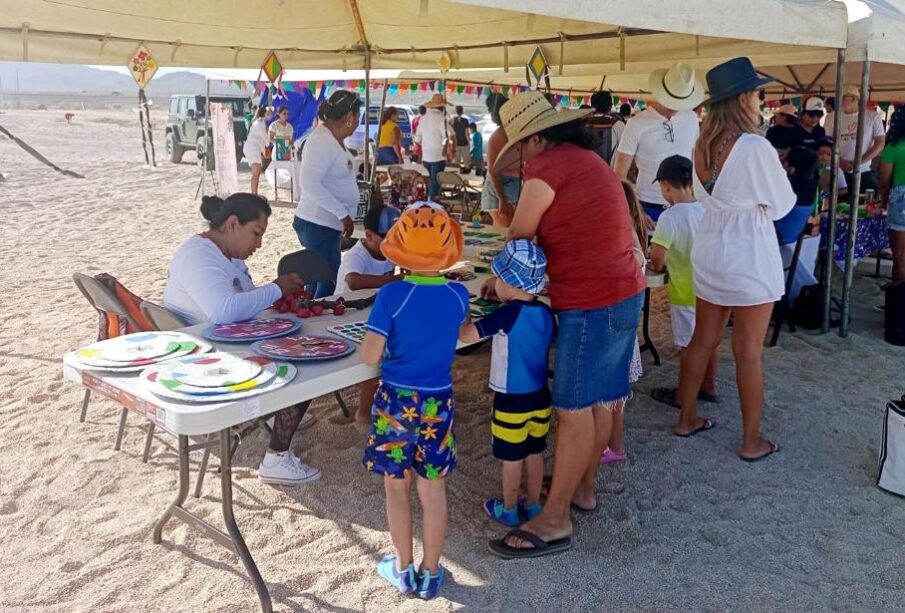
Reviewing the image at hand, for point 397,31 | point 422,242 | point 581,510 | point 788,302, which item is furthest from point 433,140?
point 422,242

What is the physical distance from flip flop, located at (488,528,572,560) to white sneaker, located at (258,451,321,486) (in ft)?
3.18

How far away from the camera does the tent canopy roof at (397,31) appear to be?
3.68m

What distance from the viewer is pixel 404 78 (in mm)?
12312

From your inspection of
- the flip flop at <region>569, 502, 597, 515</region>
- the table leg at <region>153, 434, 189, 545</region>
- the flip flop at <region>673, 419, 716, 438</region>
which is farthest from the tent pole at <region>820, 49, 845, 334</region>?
the table leg at <region>153, 434, 189, 545</region>

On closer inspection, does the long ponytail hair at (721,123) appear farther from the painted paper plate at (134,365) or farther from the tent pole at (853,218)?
the tent pole at (853,218)

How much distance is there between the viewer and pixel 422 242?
7.56ft

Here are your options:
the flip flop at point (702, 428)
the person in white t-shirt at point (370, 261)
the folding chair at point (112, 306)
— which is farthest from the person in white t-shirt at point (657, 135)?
the folding chair at point (112, 306)

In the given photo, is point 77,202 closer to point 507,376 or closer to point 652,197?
point 652,197

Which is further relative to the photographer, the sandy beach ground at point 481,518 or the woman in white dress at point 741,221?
the woman in white dress at point 741,221

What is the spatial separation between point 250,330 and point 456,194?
29.6 feet

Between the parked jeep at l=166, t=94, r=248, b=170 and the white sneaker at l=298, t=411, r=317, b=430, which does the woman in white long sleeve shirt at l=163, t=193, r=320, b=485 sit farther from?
the parked jeep at l=166, t=94, r=248, b=170

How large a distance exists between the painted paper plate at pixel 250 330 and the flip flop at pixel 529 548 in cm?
113

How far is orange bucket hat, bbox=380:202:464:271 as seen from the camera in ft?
7.57

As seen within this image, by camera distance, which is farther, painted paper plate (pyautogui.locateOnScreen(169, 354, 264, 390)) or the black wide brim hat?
the black wide brim hat
